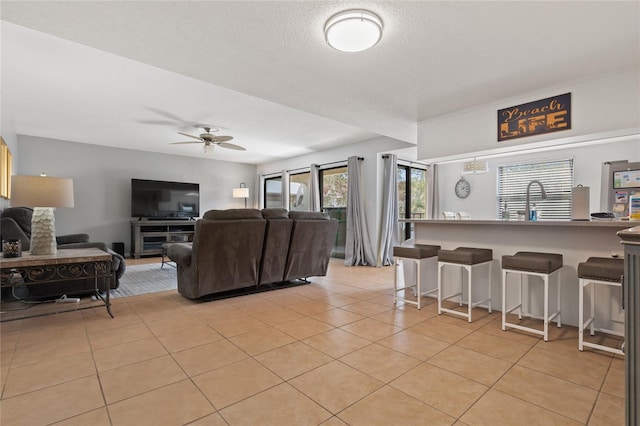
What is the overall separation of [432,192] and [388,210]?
1.78 meters

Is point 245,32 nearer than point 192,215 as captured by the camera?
Yes

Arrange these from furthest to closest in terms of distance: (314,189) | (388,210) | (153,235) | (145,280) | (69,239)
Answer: (314,189) < (153,235) < (388,210) < (69,239) < (145,280)

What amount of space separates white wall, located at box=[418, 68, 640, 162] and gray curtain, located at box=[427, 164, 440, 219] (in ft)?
10.7

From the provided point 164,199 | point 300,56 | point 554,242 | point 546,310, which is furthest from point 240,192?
point 546,310

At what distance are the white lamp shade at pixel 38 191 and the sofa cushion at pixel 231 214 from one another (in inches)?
50.0

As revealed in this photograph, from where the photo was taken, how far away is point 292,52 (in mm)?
2330

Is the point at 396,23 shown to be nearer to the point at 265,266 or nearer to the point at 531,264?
the point at 531,264

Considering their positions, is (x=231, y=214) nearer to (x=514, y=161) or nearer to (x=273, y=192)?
(x=514, y=161)

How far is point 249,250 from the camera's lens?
367 cm

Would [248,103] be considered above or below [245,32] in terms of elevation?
above

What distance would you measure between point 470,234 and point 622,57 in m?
1.91

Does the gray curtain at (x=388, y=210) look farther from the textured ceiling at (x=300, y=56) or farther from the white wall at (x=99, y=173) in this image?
the white wall at (x=99, y=173)

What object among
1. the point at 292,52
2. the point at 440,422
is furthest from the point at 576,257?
Answer: the point at 292,52

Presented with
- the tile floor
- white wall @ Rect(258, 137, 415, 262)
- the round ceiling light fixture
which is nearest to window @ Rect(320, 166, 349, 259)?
white wall @ Rect(258, 137, 415, 262)
